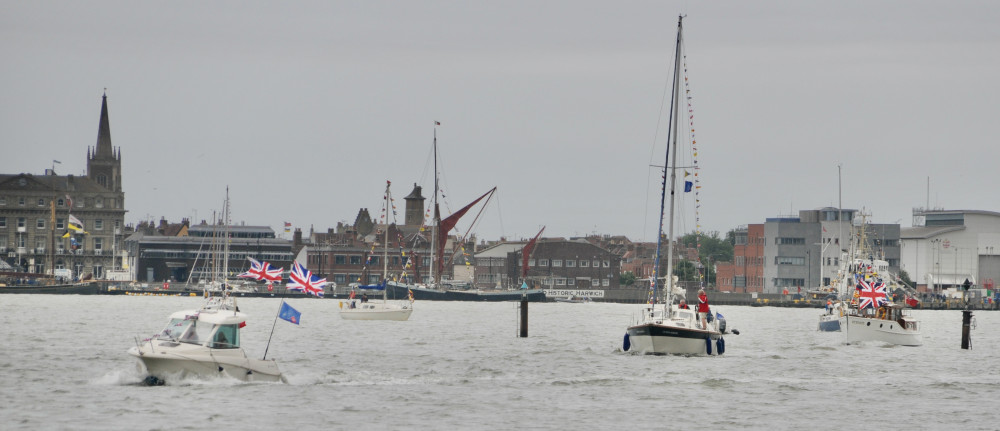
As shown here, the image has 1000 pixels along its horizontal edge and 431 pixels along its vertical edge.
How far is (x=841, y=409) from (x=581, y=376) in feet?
39.8

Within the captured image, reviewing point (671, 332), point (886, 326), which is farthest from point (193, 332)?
point (886, 326)

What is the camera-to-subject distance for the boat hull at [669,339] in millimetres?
58500

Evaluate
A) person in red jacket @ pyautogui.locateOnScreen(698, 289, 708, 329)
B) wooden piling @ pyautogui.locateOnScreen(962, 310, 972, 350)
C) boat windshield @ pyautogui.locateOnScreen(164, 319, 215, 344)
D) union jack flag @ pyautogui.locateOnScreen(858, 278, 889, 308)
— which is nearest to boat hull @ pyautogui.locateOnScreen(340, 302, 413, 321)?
union jack flag @ pyautogui.locateOnScreen(858, 278, 889, 308)

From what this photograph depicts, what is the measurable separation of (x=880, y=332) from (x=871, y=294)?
2.91 m

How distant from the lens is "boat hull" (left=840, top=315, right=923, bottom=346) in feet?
249

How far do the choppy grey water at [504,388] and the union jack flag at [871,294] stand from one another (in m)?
2.45

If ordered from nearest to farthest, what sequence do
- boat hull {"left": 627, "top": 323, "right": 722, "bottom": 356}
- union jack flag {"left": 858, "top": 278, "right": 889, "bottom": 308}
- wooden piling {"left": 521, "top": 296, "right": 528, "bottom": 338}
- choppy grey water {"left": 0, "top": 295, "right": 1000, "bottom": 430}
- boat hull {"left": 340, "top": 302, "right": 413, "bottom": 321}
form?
choppy grey water {"left": 0, "top": 295, "right": 1000, "bottom": 430}
boat hull {"left": 627, "top": 323, "right": 722, "bottom": 356}
union jack flag {"left": 858, "top": 278, "right": 889, "bottom": 308}
wooden piling {"left": 521, "top": 296, "right": 528, "bottom": 338}
boat hull {"left": 340, "top": 302, "right": 413, "bottom": 321}

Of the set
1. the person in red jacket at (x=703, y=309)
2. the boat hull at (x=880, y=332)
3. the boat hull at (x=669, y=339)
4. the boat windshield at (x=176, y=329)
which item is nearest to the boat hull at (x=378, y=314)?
the boat hull at (x=880, y=332)

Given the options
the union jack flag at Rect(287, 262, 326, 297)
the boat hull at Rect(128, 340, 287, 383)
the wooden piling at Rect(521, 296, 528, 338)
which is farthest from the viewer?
the wooden piling at Rect(521, 296, 528, 338)

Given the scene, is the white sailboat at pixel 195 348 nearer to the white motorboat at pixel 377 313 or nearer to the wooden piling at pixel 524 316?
the wooden piling at pixel 524 316

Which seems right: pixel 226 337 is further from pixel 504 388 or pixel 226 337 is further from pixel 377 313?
pixel 377 313

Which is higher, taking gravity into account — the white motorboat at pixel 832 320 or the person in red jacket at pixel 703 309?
the person in red jacket at pixel 703 309

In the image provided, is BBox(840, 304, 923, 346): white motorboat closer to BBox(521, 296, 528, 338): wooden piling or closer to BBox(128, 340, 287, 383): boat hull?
BBox(521, 296, 528, 338): wooden piling

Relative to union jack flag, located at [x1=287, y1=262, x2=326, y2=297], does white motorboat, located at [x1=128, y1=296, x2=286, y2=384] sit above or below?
below
